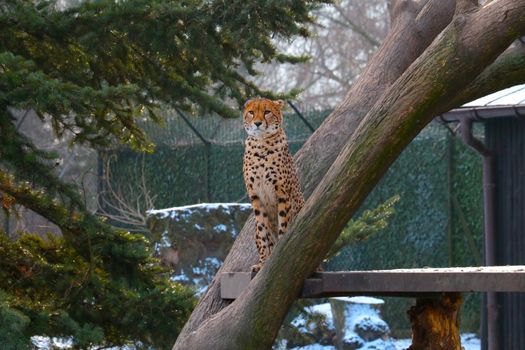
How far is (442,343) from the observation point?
573 cm

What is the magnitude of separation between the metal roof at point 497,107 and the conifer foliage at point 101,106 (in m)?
2.16

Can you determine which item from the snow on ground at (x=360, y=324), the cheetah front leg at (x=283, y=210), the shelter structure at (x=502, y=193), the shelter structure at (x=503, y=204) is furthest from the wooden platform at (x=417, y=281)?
the snow on ground at (x=360, y=324)

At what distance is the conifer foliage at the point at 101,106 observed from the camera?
6641 mm

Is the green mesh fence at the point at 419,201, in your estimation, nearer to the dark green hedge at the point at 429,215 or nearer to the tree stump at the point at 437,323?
the dark green hedge at the point at 429,215

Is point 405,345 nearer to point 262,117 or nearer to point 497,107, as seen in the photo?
Result: point 497,107

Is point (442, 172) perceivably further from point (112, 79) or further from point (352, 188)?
point (352, 188)

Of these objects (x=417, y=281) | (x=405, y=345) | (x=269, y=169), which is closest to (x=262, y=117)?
(x=269, y=169)

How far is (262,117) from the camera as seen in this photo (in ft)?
17.0

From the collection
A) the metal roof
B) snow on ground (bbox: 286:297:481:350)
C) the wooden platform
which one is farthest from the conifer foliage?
snow on ground (bbox: 286:297:481:350)

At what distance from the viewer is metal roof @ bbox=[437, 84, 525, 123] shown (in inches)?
348

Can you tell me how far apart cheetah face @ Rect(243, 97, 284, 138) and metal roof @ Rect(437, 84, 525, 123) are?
3774 mm

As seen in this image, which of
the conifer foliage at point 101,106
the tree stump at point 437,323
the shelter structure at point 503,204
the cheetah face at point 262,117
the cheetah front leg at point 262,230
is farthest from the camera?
the shelter structure at point 503,204

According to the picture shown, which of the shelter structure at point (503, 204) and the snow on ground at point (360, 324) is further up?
the shelter structure at point (503, 204)

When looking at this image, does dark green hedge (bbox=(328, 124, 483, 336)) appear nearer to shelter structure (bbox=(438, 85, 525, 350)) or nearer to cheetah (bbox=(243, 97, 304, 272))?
shelter structure (bbox=(438, 85, 525, 350))
